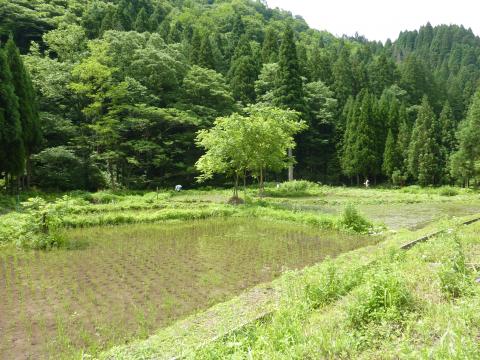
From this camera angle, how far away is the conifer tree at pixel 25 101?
22383 mm

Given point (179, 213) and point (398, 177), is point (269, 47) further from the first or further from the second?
point (179, 213)

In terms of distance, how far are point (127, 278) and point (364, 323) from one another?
493 cm

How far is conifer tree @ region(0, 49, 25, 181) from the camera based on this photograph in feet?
64.5

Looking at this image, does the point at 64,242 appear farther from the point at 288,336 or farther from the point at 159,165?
the point at 159,165

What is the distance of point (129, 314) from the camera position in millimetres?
5754

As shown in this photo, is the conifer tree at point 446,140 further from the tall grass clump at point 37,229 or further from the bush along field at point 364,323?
the tall grass clump at point 37,229

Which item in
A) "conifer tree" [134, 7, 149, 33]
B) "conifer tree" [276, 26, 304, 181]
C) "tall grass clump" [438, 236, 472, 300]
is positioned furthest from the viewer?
"conifer tree" [134, 7, 149, 33]

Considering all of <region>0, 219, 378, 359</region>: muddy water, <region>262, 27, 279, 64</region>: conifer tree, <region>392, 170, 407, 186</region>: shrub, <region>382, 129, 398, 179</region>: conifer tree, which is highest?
<region>262, 27, 279, 64</region>: conifer tree

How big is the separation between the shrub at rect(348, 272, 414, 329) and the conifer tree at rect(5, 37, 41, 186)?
73.7 feet

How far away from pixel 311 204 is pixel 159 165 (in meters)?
14.2

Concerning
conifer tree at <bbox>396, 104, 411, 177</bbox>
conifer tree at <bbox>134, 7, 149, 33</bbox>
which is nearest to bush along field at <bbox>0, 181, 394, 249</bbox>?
conifer tree at <bbox>396, 104, 411, 177</bbox>

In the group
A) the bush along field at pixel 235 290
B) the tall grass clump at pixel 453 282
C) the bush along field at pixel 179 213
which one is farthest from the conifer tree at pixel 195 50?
the tall grass clump at pixel 453 282

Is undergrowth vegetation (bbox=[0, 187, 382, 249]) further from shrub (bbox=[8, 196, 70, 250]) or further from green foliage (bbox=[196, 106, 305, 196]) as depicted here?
green foliage (bbox=[196, 106, 305, 196])

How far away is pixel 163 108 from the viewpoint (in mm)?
30906
